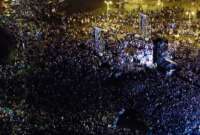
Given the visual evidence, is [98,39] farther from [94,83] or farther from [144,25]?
[94,83]

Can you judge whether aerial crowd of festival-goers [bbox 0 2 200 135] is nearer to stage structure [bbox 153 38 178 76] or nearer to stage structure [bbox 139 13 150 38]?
stage structure [bbox 139 13 150 38]

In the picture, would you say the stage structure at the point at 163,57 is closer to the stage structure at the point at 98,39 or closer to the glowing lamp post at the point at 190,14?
the stage structure at the point at 98,39

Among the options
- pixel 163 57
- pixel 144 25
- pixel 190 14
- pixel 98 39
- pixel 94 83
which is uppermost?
pixel 190 14

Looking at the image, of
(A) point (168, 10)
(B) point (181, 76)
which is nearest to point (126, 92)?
(B) point (181, 76)

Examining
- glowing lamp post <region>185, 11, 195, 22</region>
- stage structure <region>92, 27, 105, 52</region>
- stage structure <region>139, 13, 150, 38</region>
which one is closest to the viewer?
stage structure <region>92, 27, 105, 52</region>

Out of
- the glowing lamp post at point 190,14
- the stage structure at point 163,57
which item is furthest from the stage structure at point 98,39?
the glowing lamp post at point 190,14

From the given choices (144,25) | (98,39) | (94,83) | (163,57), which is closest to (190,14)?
(144,25)

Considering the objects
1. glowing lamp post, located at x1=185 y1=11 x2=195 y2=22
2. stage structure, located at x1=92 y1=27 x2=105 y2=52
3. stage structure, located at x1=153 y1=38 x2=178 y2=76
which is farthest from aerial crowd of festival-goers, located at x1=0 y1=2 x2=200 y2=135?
glowing lamp post, located at x1=185 y1=11 x2=195 y2=22
